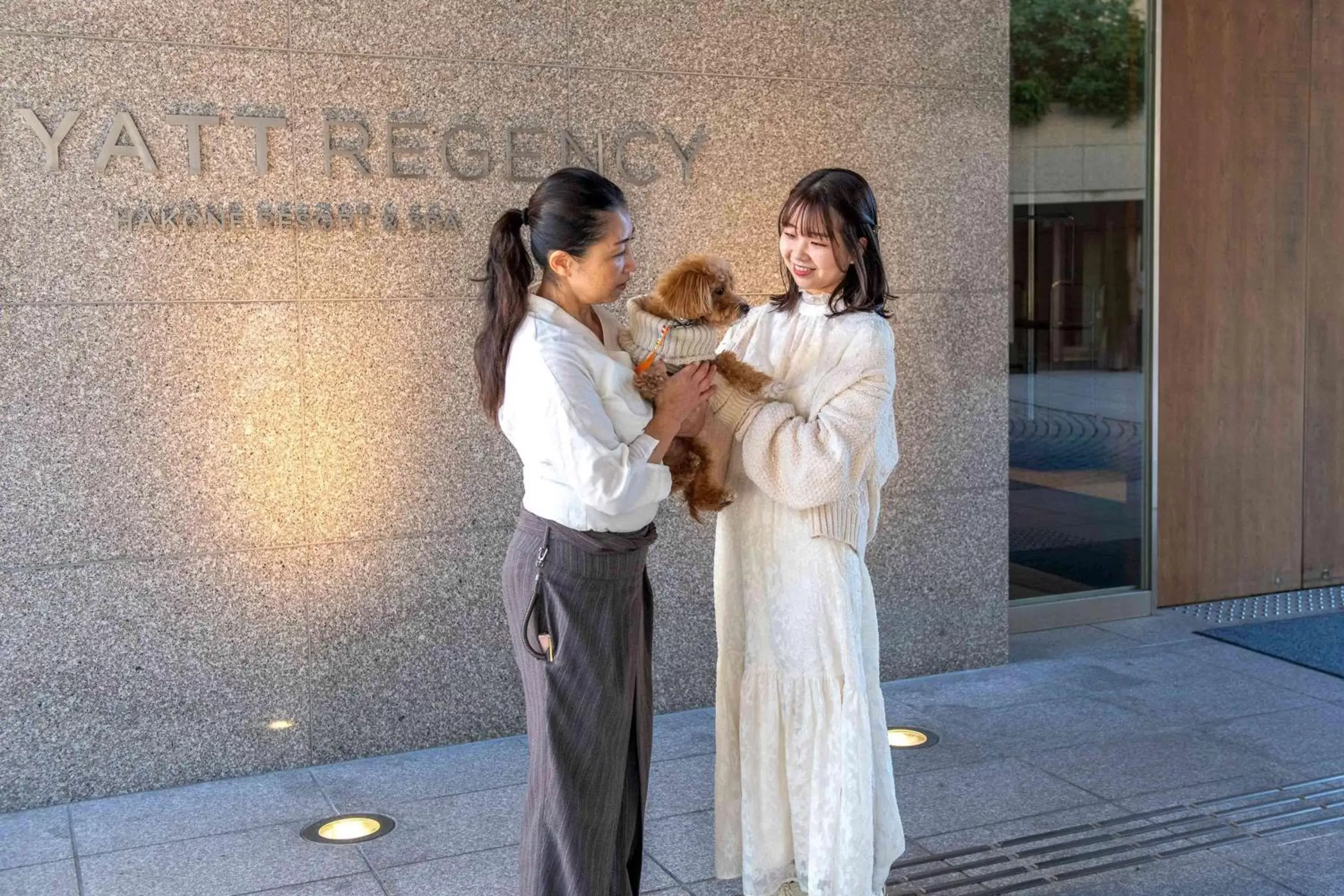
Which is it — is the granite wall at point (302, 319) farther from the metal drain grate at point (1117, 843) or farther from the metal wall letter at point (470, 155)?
the metal drain grate at point (1117, 843)

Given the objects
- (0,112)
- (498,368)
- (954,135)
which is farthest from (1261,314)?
(0,112)

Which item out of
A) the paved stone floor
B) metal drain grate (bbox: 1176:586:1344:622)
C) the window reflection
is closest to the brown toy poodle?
the paved stone floor

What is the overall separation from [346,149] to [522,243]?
1940mm

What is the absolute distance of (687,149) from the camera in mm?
5191

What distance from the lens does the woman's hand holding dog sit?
300 centimetres

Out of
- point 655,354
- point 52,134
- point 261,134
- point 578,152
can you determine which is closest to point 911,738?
point 578,152

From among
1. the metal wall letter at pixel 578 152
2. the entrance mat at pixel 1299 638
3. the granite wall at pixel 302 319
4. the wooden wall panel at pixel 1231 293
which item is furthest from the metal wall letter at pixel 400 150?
the entrance mat at pixel 1299 638

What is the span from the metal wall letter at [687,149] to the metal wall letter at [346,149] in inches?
43.2

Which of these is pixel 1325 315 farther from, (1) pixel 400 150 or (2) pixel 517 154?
(1) pixel 400 150

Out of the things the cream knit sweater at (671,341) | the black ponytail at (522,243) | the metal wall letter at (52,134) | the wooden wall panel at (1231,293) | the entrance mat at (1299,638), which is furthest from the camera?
the wooden wall panel at (1231,293)

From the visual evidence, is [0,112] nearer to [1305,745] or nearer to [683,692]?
[683,692]

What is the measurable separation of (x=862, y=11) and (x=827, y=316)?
254 centimetres

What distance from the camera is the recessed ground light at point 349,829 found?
419cm

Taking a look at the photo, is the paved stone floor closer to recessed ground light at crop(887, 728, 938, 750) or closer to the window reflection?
recessed ground light at crop(887, 728, 938, 750)
